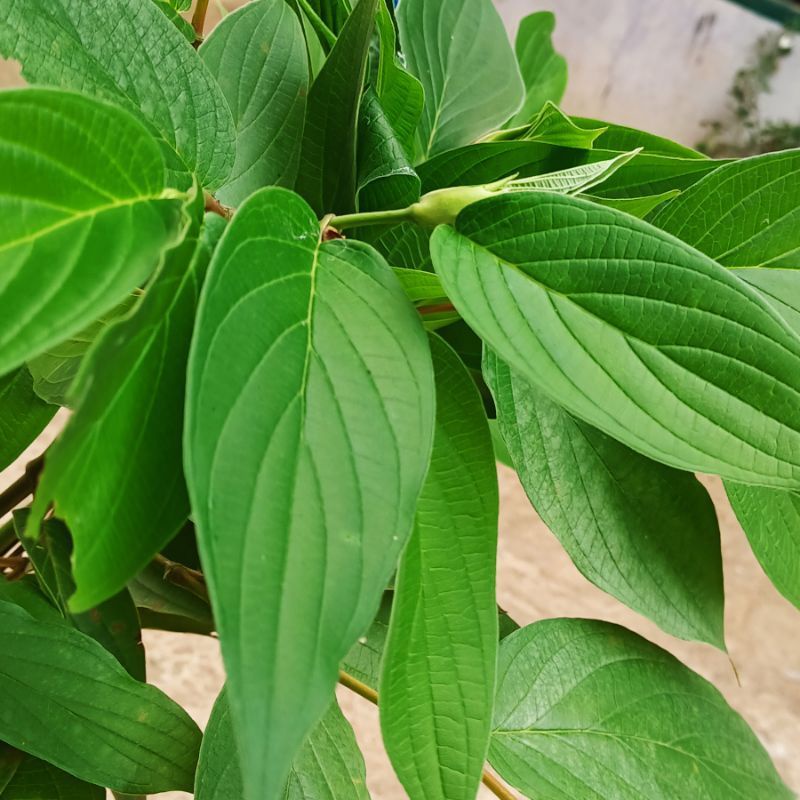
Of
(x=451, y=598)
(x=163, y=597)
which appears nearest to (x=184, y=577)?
(x=163, y=597)

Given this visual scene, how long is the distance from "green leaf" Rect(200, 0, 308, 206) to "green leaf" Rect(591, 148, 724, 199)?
0.43 ft

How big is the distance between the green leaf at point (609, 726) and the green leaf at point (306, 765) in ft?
0.20

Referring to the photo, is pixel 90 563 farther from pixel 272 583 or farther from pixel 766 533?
pixel 766 533

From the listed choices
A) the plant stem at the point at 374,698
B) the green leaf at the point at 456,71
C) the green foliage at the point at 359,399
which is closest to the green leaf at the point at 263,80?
the green foliage at the point at 359,399

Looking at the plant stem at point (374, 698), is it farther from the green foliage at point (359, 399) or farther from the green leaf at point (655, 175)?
the green leaf at point (655, 175)

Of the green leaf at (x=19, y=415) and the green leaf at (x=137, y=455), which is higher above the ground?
the green leaf at (x=137, y=455)

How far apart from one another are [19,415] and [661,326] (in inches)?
10.5

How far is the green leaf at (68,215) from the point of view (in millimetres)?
155

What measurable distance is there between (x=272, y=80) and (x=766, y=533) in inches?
11.0

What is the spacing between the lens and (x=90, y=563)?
0.17 metres

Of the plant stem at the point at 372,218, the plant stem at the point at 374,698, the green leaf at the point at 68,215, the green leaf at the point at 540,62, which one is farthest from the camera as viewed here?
the green leaf at the point at 540,62

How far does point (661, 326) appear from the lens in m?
0.23

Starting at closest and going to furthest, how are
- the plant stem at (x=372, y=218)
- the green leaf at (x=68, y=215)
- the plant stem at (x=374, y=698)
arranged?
the green leaf at (x=68, y=215), the plant stem at (x=372, y=218), the plant stem at (x=374, y=698)

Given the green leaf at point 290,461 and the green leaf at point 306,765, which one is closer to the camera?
the green leaf at point 290,461
